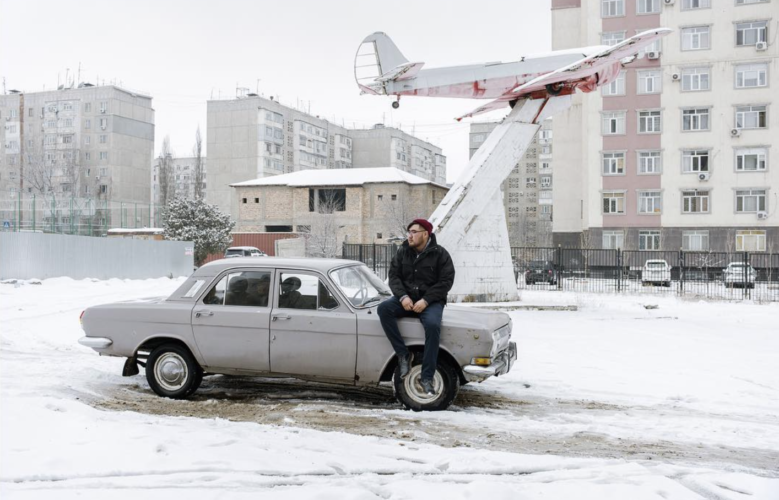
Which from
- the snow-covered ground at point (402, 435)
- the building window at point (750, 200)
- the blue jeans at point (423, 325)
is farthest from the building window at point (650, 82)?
the blue jeans at point (423, 325)

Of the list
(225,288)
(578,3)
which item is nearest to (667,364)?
(225,288)

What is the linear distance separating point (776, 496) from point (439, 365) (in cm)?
323

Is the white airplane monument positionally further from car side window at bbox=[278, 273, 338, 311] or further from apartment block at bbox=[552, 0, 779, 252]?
apartment block at bbox=[552, 0, 779, 252]

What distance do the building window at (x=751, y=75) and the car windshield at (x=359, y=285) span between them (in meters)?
44.3

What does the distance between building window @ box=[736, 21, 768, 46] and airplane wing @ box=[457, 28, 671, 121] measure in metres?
31.3

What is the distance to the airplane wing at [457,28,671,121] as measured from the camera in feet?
56.5

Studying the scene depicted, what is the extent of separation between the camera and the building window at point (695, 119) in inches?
1742

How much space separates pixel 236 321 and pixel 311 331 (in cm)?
90

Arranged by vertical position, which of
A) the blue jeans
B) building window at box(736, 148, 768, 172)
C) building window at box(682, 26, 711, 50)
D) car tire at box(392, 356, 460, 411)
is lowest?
car tire at box(392, 356, 460, 411)

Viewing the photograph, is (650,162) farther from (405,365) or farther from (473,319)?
(405,365)

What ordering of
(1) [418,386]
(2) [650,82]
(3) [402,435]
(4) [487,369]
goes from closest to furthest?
(3) [402,435] → (4) [487,369] → (1) [418,386] → (2) [650,82]

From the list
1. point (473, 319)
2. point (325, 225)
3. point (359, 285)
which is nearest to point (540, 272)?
point (359, 285)

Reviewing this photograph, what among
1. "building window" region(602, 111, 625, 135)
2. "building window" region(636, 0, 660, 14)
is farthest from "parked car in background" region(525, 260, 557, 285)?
"building window" region(636, 0, 660, 14)

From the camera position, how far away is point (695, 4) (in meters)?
44.6
